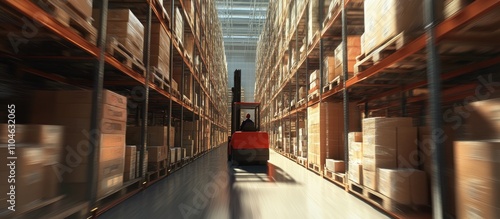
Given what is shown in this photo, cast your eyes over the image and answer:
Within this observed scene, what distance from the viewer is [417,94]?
541 centimetres

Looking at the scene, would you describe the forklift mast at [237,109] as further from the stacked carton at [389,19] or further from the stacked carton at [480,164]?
the stacked carton at [480,164]

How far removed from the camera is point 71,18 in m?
2.24

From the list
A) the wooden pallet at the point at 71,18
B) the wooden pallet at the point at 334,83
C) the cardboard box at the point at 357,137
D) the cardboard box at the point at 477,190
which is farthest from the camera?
the wooden pallet at the point at 334,83

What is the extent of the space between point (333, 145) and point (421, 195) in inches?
93.9

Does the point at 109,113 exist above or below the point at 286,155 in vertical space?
above

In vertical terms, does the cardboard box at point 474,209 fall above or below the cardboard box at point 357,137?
below

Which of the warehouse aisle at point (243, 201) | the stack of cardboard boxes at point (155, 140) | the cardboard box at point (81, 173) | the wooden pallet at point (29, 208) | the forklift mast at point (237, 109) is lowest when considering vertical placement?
the warehouse aisle at point (243, 201)

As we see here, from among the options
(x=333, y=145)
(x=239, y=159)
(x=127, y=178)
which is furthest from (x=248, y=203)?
(x=239, y=159)

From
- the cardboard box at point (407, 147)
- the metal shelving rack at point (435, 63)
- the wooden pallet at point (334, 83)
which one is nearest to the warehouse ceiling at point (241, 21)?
the metal shelving rack at point (435, 63)

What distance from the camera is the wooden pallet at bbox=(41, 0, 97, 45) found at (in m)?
2.06

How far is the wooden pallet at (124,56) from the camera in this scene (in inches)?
115

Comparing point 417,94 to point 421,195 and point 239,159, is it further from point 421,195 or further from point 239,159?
point 239,159

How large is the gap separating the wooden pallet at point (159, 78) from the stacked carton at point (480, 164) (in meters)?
3.83

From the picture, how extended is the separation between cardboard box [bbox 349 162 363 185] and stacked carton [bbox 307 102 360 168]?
4.06 feet
